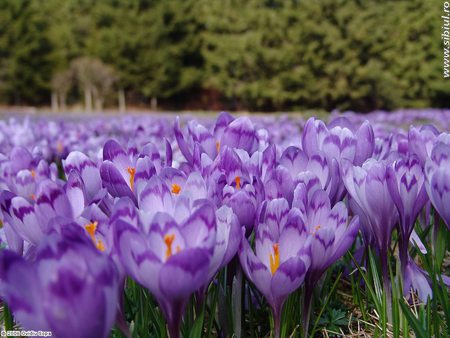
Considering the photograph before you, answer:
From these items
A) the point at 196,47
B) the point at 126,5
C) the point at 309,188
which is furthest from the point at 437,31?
the point at 309,188

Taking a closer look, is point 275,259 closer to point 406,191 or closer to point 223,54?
point 406,191

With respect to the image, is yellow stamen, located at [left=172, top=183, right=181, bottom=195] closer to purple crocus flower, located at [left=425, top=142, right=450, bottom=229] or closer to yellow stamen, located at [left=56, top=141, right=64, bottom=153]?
purple crocus flower, located at [left=425, top=142, right=450, bottom=229]

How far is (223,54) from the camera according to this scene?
107 ft

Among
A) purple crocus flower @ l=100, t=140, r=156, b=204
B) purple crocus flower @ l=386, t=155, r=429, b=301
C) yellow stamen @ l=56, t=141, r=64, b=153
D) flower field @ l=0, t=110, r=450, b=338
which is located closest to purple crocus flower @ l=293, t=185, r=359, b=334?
flower field @ l=0, t=110, r=450, b=338

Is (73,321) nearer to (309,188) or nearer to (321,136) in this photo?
(309,188)

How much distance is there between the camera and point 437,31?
27.6 metres

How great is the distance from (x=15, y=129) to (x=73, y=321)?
11.1ft

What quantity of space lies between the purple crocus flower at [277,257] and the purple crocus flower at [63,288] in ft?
1.00

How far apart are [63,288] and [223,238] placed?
284 mm

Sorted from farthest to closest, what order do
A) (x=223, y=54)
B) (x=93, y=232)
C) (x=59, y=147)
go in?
(x=223, y=54) → (x=59, y=147) → (x=93, y=232)

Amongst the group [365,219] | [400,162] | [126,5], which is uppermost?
[126,5]

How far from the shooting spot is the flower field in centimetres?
58

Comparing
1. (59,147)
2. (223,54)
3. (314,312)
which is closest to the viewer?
(314,312)

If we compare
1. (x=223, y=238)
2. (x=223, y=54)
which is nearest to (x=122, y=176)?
(x=223, y=238)
